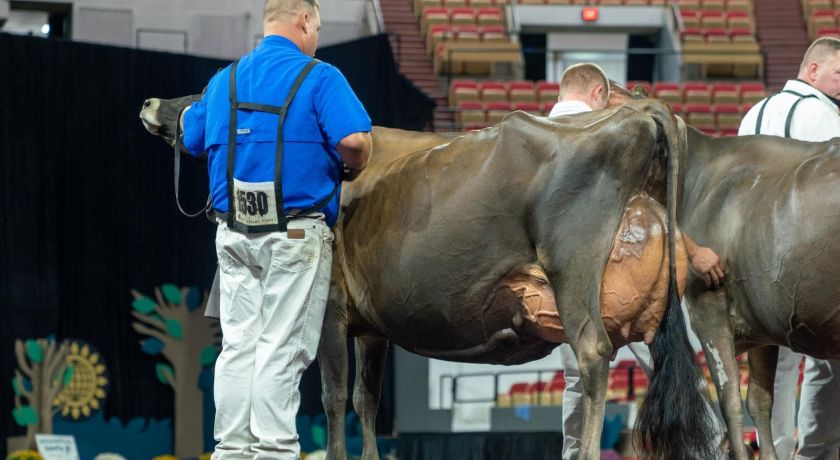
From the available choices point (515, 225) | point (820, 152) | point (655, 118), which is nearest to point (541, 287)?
point (515, 225)

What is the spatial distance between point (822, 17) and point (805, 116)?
15077 mm

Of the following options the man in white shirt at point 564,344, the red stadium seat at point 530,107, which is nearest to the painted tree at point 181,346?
the man in white shirt at point 564,344

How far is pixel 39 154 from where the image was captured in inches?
327

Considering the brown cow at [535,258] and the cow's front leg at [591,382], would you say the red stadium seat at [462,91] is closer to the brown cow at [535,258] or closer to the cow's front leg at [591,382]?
the brown cow at [535,258]

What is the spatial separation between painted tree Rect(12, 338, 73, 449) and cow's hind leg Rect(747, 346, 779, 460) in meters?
5.35

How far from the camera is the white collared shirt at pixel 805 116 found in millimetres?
5059

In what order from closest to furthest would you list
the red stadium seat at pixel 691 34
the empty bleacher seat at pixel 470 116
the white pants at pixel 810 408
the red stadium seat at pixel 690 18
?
the white pants at pixel 810 408 → the empty bleacher seat at pixel 470 116 → the red stadium seat at pixel 691 34 → the red stadium seat at pixel 690 18

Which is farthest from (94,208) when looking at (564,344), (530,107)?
(530,107)

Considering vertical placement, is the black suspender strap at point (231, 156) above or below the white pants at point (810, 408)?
above

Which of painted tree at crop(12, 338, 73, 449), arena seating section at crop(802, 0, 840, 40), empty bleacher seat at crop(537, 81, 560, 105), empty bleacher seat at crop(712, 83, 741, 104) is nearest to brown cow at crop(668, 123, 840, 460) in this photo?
painted tree at crop(12, 338, 73, 449)

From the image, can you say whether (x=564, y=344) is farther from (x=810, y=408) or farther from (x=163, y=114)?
(x=163, y=114)

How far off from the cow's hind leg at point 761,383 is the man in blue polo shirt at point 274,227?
205cm

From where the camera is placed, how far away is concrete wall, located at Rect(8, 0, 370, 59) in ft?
41.2

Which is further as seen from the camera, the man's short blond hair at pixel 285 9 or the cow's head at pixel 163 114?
Result: the cow's head at pixel 163 114
